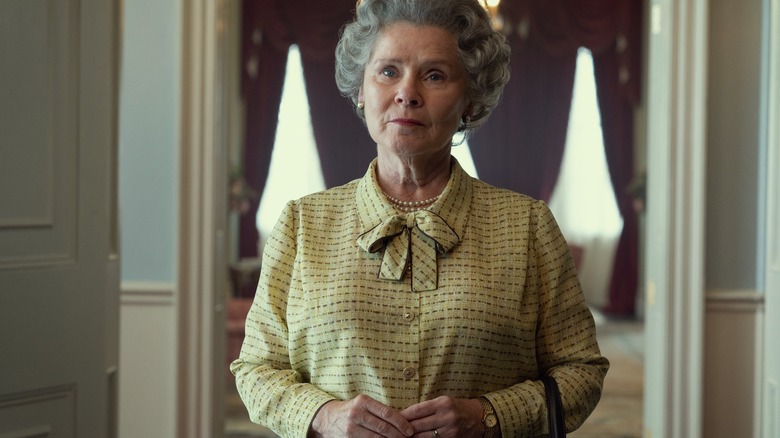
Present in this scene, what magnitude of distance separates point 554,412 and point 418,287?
0.31 meters

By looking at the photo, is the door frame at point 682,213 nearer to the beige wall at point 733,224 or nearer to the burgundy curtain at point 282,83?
the beige wall at point 733,224

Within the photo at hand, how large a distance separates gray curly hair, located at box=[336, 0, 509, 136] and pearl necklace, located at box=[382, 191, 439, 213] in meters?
0.17

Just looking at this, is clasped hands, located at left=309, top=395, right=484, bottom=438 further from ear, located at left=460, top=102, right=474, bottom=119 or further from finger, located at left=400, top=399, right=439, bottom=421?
ear, located at left=460, top=102, right=474, bottom=119

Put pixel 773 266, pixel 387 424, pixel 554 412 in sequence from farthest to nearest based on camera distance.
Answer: pixel 773 266, pixel 554 412, pixel 387 424

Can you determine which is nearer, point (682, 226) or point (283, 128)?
point (682, 226)

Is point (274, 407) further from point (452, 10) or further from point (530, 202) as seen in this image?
point (452, 10)

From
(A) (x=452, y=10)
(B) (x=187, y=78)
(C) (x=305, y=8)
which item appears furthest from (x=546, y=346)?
(C) (x=305, y=8)

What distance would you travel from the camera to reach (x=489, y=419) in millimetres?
1588

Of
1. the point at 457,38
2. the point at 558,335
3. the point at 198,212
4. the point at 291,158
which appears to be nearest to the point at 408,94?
the point at 457,38

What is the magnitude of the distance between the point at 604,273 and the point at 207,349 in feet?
24.6

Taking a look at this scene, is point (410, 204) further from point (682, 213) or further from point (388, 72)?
point (682, 213)

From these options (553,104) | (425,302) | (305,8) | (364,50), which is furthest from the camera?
(553,104)

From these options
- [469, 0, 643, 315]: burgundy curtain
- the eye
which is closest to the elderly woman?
the eye

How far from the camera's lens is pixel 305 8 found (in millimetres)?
→ 9227
